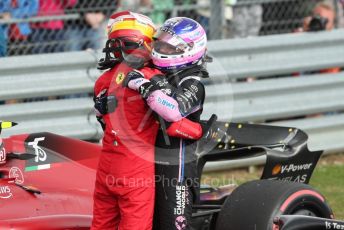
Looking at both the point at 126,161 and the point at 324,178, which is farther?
the point at 324,178

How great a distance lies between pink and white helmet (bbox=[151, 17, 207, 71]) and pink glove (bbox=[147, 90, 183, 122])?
0.25 m

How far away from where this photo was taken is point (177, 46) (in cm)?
470

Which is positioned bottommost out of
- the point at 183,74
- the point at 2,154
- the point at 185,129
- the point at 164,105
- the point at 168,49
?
the point at 2,154

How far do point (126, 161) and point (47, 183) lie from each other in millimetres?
806

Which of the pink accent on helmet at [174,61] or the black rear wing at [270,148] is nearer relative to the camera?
the pink accent on helmet at [174,61]

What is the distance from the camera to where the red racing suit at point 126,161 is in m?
4.65

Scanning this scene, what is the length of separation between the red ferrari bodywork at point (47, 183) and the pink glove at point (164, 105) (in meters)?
0.83

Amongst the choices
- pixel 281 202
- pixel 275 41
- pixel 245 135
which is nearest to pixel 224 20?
pixel 275 41

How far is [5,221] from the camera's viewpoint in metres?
4.55

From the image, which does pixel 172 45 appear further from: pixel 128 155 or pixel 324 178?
pixel 324 178

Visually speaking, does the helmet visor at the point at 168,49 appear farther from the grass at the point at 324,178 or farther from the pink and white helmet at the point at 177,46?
the grass at the point at 324,178

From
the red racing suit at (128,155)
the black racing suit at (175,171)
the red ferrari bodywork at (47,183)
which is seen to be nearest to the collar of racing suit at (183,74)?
the black racing suit at (175,171)

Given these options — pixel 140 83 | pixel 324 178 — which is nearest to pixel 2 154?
pixel 140 83

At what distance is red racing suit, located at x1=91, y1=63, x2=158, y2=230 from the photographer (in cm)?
465
